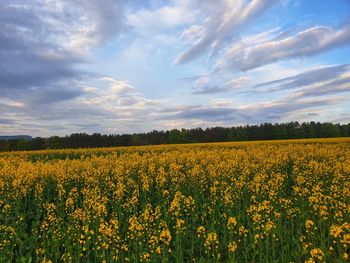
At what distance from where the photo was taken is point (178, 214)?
34.3 ft

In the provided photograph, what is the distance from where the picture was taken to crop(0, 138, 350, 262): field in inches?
299

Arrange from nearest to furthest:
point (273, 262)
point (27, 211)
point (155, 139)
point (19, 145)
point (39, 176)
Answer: point (273, 262), point (27, 211), point (39, 176), point (19, 145), point (155, 139)

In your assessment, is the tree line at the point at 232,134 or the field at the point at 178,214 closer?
the field at the point at 178,214

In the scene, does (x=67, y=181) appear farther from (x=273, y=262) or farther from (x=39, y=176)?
(x=273, y=262)

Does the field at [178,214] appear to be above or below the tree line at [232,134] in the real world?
below

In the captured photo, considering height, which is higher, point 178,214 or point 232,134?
point 232,134

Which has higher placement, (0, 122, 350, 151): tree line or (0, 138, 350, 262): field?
(0, 122, 350, 151): tree line

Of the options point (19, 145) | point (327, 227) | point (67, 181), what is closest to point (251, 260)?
point (327, 227)

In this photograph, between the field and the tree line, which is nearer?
the field

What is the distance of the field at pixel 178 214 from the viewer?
24.9ft

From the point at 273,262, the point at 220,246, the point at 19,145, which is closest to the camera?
the point at 273,262

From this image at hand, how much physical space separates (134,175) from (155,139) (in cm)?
5842

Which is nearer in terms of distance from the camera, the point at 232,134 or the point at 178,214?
the point at 178,214

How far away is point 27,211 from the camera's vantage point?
12.0m
